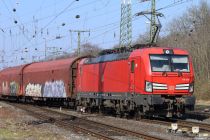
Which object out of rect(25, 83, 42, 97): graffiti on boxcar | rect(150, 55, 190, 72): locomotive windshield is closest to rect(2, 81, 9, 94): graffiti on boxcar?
rect(25, 83, 42, 97): graffiti on boxcar

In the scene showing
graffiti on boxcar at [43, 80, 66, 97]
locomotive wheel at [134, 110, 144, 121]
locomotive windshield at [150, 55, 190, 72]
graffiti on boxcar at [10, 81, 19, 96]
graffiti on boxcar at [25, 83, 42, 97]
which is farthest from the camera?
graffiti on boxcar at [10, 81, 19, 96]

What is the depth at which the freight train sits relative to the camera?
834 inches

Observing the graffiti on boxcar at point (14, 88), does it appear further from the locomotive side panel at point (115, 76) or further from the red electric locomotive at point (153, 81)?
the red electric locomotive at point (153, 81)

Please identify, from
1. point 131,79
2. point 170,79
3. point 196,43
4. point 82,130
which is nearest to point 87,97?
point 131,79

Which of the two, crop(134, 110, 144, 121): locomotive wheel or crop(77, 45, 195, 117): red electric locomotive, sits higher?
crop(77, 45, 195, 117): red electric locomotive

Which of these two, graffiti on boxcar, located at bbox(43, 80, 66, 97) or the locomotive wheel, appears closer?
the locomotive wheel

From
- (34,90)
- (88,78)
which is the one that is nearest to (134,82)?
(88,78)

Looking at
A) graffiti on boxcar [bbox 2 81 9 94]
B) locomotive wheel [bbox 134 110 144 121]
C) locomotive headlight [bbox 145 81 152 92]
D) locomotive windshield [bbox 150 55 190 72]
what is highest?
locomotive windshield [bbox 150 55 190 72]

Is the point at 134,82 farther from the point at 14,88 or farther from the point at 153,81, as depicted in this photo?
the point at 14,88

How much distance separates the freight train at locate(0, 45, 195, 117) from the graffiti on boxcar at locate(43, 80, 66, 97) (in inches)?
27.3

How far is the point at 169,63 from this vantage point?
21.7 metres

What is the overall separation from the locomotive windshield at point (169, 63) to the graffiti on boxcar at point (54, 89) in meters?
13.6

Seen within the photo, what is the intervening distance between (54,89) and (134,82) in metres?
15.4

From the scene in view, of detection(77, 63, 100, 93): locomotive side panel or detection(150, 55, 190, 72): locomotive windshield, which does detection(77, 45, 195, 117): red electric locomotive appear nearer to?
detection(150, 55, 190, 72): locomotive windshield
